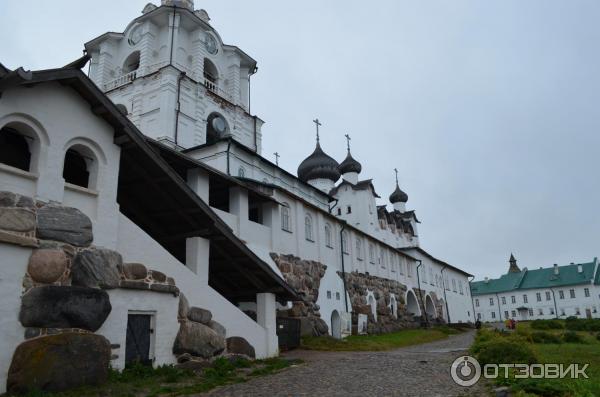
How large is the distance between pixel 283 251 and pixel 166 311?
10.6 m

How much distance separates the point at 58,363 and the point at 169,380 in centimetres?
207

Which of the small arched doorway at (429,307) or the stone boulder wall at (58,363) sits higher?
the small arched doorway at (429,307)

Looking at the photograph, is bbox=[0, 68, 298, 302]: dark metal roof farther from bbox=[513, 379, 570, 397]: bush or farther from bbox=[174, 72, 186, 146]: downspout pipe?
bbox=[174, 72, 186, 146]: downspout pipe

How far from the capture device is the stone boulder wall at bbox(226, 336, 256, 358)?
39.5 feet

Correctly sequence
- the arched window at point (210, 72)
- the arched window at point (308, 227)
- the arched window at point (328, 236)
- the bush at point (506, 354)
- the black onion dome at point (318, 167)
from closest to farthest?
the bush at point (506, 354) < the arched window at point (308, 227) < the arched window at point (328, 236) < the arched window at point (210, 72) < the black onion dome at point (318, 167)

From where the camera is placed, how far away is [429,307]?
4131 cm

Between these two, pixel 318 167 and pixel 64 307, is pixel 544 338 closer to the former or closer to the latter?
pixel 64 307

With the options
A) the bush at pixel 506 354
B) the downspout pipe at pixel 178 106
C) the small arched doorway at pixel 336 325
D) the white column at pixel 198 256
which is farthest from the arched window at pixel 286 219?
the bush at pixel 506 354

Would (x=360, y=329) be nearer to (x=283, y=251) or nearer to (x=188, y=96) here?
(x=283, y=251)

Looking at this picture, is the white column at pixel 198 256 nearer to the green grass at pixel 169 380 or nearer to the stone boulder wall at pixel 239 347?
the stone boulder wall at pixel 239 347

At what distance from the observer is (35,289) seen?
843 centimetres

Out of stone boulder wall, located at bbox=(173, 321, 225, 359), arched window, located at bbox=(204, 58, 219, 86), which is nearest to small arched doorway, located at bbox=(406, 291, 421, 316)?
arched window, located at bbox=(204, 58, 219, 86)

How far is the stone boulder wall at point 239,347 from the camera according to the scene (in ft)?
39.5

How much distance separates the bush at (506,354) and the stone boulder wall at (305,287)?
33.4 ft
